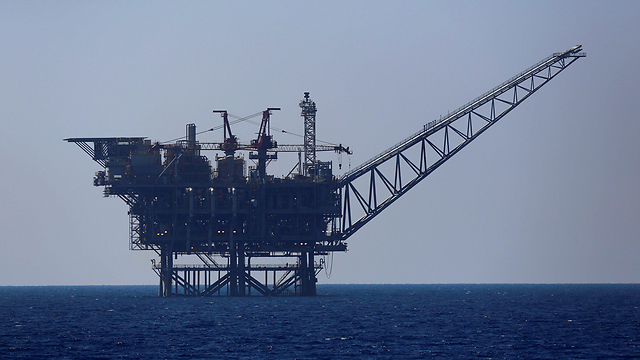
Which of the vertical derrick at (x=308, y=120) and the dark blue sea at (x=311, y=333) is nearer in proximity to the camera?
the dark blue sea at (x=311, y=333)

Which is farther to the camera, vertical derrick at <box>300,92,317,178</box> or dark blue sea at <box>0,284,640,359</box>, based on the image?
vertical derrick at <box>300,92,317,178</box>

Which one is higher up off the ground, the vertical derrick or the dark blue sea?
the vertical derrick

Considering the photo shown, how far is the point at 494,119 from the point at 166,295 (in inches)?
1985

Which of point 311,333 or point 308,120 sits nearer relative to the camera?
point 311,333

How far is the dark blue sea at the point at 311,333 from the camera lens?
68.3 m

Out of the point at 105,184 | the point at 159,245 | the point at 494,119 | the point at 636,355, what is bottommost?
the point at 636,355

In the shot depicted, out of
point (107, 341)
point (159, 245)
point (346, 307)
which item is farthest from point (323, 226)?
point (107, 341)

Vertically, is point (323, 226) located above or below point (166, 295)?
above

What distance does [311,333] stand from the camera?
81875 millimetres

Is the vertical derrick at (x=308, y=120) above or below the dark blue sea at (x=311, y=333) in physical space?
above

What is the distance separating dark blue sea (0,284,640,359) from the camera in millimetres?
68312

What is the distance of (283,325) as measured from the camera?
3516 inches

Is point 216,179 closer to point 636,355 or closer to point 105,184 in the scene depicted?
point 105,184

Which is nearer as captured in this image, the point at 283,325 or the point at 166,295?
the point at 283,325
